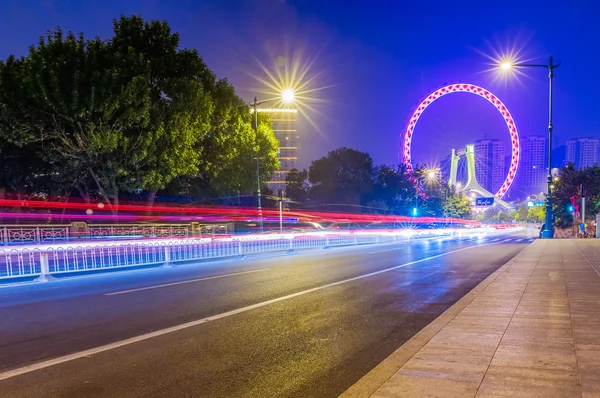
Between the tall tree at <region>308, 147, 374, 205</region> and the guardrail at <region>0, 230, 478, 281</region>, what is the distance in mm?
41187

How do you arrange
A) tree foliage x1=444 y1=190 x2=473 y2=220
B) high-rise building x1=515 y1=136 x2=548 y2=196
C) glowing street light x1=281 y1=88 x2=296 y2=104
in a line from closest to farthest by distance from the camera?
glowing street light x1=281 y1=88 x2=296 y2=104
tree foliage x1=444 y1=190 x2=473 y2=220
high-rise building x1=515 y1=136 x2=548 y2=196

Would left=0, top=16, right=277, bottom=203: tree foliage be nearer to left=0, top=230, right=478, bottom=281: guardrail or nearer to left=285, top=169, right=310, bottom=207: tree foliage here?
left=0, top=230, right=478, bottom=281: guardrail

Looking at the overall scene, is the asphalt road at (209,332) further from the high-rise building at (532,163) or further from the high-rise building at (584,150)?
the high-rise building at (584,150)

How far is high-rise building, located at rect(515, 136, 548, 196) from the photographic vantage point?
501ft

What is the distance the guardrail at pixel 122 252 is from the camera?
12922 millimetres

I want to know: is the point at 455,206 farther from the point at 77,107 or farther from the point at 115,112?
the point at 77,107

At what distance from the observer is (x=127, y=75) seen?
22656 millimetres

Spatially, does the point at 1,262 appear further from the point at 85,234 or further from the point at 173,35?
the point at 173,35

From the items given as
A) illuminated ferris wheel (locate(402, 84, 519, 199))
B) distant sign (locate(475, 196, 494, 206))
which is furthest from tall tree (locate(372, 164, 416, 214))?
distant sign (locate(475, 196, 494, 206))

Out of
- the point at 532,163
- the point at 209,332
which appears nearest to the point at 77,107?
the point at 209,332

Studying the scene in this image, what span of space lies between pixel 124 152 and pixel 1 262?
10.1 meters

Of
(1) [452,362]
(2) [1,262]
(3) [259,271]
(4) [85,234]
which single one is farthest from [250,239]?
(1) [452,362]

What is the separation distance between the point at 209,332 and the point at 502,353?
401 centimetres

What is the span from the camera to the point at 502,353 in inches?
197
